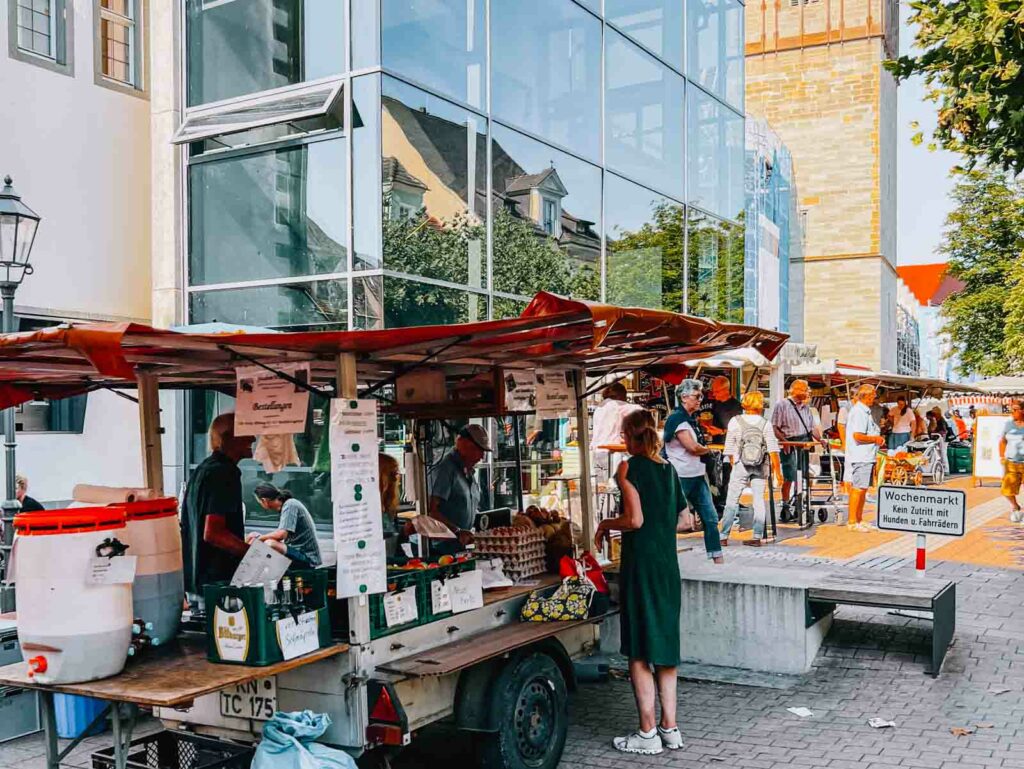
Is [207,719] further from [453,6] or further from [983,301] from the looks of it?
[983,301]

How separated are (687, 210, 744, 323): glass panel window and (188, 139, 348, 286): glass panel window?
826cm

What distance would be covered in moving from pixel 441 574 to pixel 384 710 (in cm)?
92

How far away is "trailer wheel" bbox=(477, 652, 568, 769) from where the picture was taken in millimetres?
5227

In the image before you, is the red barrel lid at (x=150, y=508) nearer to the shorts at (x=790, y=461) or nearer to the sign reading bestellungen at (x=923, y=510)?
the sign reading bestellungen at (x=923, y=510)

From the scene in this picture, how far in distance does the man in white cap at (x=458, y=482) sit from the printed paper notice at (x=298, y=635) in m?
2.75

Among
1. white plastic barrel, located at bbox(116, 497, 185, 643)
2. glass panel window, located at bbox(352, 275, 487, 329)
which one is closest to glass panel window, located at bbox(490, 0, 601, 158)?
glass panel window, located at bbox(352, 275, 487, 329)

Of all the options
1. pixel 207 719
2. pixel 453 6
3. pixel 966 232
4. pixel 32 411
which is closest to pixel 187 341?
pixel 207 719

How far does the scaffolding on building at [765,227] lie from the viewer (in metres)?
25.4

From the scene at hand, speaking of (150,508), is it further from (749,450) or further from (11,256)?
(749,450)

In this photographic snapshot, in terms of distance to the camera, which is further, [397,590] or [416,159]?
[416,159]

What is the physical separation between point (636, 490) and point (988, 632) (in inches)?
177

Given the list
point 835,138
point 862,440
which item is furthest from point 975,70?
point 835,138

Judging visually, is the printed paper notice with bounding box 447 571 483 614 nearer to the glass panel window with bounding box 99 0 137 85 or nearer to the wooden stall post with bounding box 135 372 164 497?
the wooden stall post with bounding box 135 372 164 497

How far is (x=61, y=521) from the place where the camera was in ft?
13.9
